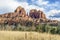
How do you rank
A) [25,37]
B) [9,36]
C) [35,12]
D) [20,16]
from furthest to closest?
[20,16] → [35,12] → [9,36] → [25,37]

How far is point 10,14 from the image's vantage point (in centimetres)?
1338

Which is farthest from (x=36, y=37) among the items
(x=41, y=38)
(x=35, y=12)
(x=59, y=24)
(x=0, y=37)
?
(x=35, y=12)

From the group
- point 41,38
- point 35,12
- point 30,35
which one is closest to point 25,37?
point 30,35

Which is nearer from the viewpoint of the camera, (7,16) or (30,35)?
(30,35)

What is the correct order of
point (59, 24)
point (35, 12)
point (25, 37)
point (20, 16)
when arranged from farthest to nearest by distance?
point (20, 16) → point (35, 12) → point (59, 24) → point (25, 37)

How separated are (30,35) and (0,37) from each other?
0.89 m

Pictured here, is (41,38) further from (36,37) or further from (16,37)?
(16,37)

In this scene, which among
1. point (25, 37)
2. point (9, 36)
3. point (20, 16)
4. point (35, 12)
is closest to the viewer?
point (25, 37)

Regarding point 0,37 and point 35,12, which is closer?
point 0,37

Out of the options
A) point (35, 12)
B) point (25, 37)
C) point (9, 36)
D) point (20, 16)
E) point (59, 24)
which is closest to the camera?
point (25, 37)

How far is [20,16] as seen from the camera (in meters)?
13.6

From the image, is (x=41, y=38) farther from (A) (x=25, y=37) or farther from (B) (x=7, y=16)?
(B) (x=7, y=16)

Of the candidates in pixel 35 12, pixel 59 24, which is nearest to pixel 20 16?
pixel 35 12

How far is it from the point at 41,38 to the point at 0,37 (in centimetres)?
118
